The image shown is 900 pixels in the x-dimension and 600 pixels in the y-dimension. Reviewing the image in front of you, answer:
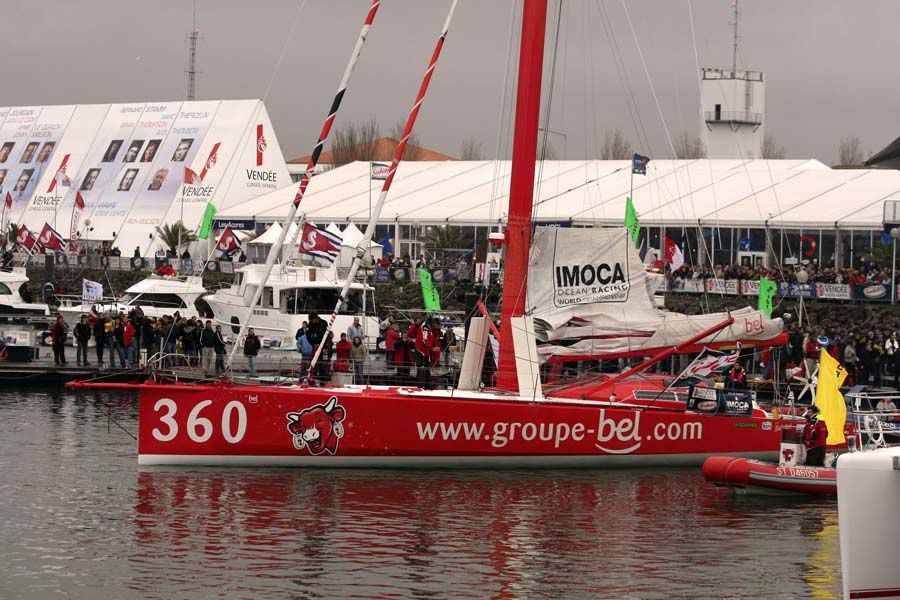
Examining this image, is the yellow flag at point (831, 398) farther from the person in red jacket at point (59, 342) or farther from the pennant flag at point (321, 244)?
the pennant flag at point (321, 244)

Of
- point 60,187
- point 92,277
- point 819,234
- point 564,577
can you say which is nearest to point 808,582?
point 564,577

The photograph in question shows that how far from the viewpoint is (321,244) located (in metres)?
41.2

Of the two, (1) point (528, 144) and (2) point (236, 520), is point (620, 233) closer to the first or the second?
(1) point (528, 144)

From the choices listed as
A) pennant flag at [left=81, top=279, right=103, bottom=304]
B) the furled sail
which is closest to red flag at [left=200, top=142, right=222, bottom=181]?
pennant flag at [left=81, top=279, right=103, bottom=304]

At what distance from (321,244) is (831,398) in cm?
2373

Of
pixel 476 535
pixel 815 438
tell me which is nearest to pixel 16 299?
pixel 476 535

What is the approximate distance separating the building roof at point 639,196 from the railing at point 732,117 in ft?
81.1

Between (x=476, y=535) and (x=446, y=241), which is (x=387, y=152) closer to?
(x=446, y=241)

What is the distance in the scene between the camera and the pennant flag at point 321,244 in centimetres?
4097

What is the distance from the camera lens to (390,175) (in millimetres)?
22703

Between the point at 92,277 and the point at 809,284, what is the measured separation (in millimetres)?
31796

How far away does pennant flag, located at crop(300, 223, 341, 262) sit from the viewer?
4097cm

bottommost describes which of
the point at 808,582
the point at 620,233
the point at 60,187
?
the point at 808,582

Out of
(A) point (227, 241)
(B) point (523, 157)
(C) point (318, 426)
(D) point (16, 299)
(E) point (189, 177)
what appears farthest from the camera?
(E) point (189, 177)
